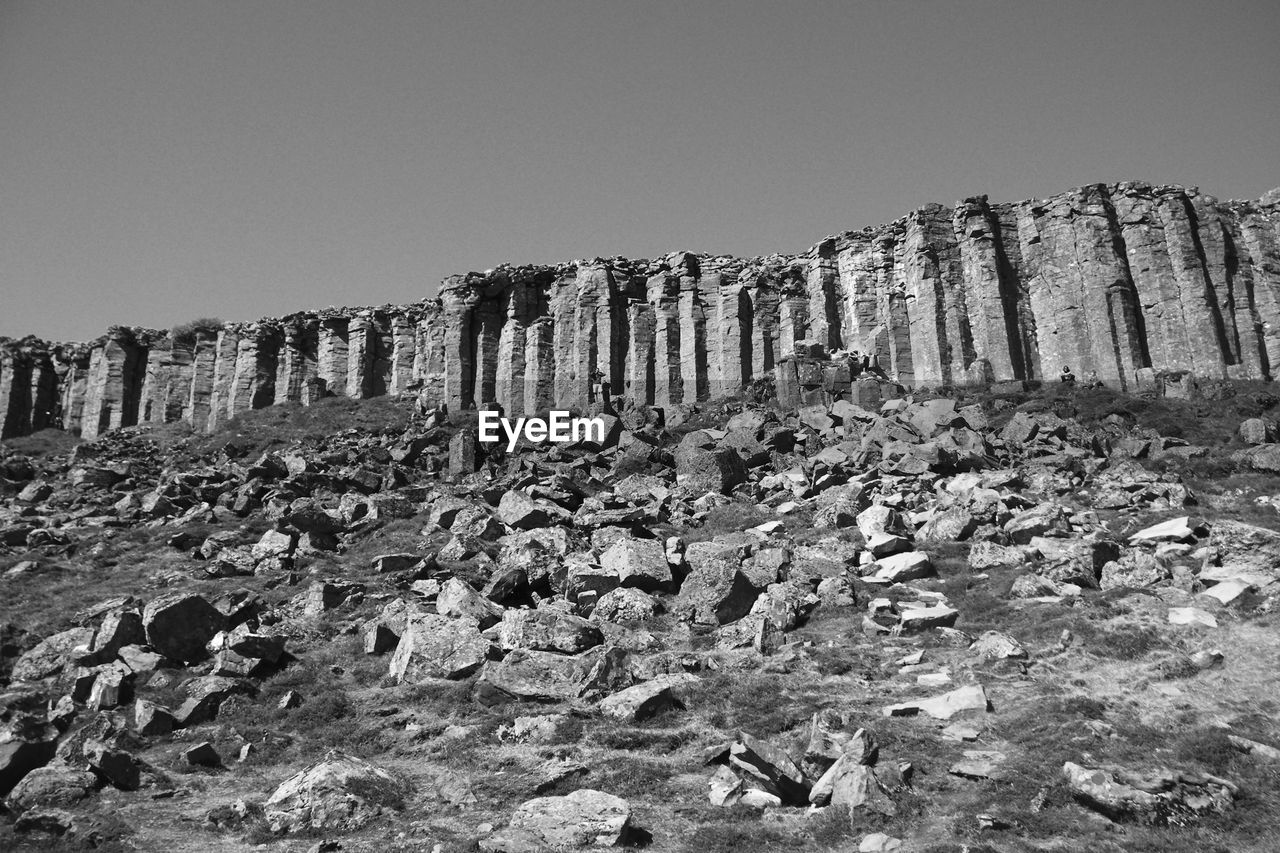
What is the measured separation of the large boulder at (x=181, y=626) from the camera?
17.4 m

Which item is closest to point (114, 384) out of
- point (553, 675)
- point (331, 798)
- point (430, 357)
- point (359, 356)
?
point (359, 356)

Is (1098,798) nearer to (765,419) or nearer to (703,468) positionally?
(703,468)

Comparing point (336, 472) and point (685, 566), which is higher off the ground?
point (336, 472)

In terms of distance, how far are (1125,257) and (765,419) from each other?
19827 millimetres

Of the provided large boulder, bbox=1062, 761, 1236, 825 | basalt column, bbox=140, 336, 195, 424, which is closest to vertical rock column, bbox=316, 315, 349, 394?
basalt column, bbox=140, 336, 195, 424

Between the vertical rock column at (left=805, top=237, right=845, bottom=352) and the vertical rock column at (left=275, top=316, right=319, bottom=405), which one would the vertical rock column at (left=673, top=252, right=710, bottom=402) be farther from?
the vertical rock column at (left=275, top=316, right=319, bottom=405)

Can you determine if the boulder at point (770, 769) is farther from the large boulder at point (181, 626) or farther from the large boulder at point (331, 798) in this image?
the large boulder at point (181, 626)

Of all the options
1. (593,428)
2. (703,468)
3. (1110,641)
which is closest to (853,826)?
(1110,641)

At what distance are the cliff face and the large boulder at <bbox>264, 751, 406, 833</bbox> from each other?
31.9 metres

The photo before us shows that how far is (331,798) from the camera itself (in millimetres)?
11148

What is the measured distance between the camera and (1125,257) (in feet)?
136

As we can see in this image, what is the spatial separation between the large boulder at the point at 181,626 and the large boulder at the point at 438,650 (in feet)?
13.5

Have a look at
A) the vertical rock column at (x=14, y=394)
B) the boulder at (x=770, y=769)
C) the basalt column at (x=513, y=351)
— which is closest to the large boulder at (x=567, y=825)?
the boulder at (x=770, y=769)

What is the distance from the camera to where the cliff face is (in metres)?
40.0
